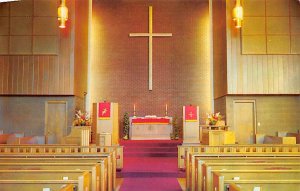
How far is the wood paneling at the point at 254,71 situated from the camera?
496 inches

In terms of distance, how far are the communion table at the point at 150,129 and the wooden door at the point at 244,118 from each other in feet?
7.71

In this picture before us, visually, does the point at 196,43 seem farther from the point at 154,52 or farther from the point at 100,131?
the point at 100,131

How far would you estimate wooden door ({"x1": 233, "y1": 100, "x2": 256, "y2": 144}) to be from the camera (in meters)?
12.9

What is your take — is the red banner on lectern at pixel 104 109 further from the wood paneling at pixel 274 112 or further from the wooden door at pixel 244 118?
the wooden door at pixel 244 118

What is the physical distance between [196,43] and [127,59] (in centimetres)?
277

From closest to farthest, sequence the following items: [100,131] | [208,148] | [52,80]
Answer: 1. [208,148]
2. [100,131]
3. [52,80]

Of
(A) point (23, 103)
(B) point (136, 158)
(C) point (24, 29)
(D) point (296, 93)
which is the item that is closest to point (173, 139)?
(B) point (136, 158)

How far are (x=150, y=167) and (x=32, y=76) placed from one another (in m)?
5.64

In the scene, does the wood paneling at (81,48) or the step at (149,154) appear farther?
the wood paneling at (81,48)

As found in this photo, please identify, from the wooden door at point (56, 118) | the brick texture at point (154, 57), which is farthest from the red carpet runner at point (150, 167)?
the brick texture at point (154, 57)

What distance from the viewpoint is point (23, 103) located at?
12797mm

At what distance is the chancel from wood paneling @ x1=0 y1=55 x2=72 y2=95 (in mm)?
32

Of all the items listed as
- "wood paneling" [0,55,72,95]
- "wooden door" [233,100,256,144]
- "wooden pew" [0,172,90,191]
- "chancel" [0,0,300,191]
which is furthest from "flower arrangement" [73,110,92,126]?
"wooden pew" [0,172,90,191]

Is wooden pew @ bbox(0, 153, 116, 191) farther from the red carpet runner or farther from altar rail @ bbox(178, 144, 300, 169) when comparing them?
altar rail @ bbox(178, 144, 300, 169)
